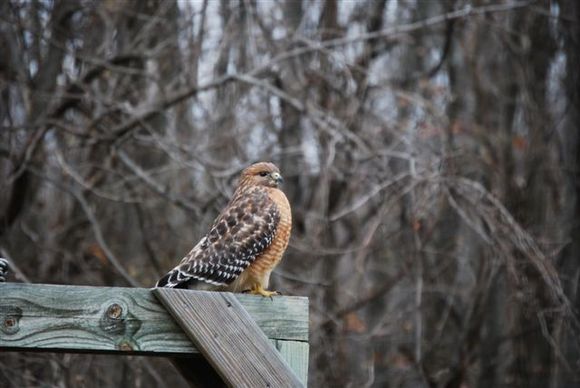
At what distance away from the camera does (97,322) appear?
2.37m

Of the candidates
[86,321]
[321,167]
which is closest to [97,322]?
[86,321]

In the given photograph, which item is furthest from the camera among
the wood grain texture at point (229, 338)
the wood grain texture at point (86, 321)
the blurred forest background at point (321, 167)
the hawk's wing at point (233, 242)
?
the blurred forest background at point (321, 167)

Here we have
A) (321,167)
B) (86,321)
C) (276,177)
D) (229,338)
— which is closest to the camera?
A: (86,321)

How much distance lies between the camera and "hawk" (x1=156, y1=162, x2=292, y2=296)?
13.4 feet

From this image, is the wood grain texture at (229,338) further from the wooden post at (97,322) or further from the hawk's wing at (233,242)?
the hawk's wing at (233,242)

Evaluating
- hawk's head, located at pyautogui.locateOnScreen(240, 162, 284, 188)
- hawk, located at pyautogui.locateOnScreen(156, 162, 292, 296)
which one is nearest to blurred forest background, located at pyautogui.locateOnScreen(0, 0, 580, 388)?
hawk's head, located at pyautogui.locateOnScreen(240, 162, 284, 188)

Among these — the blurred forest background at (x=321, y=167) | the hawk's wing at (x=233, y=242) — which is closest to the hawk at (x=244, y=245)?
the hawk's wing at (x=233, y=242)

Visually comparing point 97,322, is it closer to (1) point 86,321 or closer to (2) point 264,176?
(1) point 86,321

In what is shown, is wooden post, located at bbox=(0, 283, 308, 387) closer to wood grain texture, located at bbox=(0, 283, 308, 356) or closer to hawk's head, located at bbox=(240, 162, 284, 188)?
wood grain texture, located at bbox=(0, 283, 308, 356)

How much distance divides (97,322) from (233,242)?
2.07 m

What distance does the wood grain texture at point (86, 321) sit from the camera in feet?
7.51

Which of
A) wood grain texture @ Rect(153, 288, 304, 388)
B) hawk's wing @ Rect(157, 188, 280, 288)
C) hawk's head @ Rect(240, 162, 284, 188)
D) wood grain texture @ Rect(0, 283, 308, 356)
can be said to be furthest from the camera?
hawk's head @ Rect(240, 162, 284, 188)

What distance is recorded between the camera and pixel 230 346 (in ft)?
8.04

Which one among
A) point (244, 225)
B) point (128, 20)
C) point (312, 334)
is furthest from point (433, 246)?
point (244, 225)
